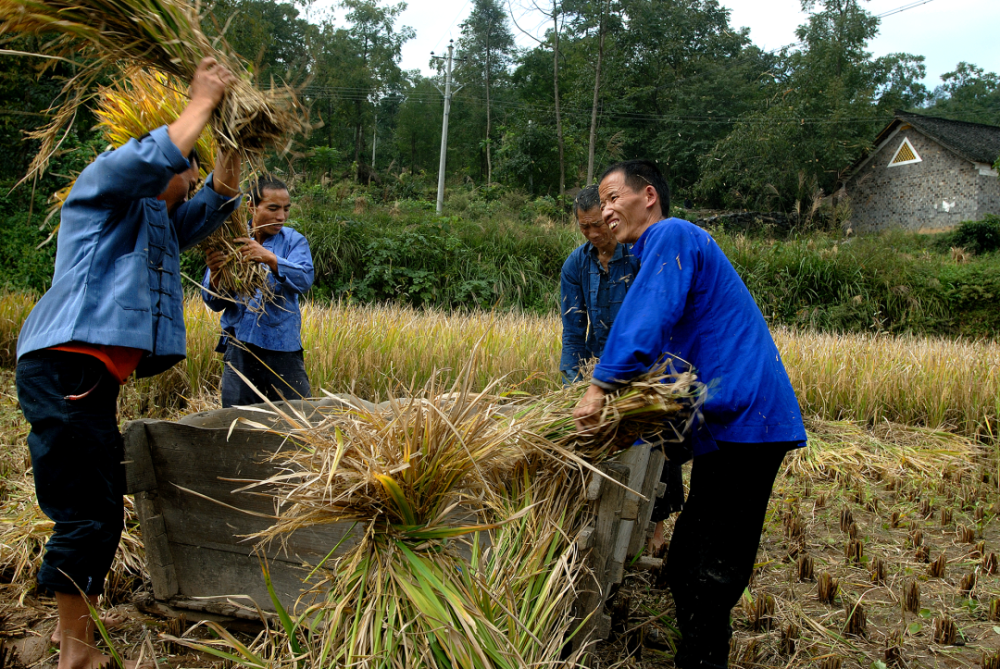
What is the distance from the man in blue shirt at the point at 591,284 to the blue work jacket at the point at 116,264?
168 cm

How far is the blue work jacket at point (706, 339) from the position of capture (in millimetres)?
1912

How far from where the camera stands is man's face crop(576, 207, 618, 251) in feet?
10.3

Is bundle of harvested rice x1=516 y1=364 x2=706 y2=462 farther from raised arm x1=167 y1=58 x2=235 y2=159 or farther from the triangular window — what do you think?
the triangular window

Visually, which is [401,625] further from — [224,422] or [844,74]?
[844,74]

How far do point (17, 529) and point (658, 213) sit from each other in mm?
2858

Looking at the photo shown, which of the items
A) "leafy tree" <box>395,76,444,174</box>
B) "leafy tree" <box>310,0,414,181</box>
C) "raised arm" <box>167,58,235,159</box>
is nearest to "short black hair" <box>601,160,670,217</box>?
"raised arm" <box>167,58,235,159</box>

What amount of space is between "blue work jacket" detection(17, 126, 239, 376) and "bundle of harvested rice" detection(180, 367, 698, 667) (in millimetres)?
613

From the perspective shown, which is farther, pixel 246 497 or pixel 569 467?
pixel 246 497

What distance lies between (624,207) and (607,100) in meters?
29.9

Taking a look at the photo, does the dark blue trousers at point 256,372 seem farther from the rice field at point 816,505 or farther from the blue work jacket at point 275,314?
the rice field at point 816,505

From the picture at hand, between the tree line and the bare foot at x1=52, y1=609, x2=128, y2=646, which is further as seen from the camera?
the tree line

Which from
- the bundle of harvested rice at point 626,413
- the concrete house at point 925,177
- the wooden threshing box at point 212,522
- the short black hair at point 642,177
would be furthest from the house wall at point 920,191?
the wooden threshing box at point 212,522

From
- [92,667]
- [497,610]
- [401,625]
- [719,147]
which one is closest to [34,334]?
[92,667]

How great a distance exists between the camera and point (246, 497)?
2.33 metres
